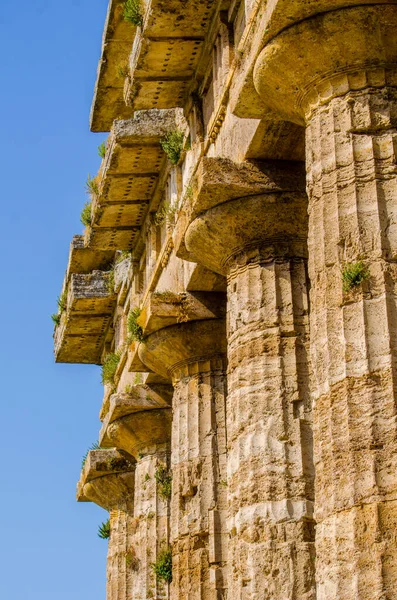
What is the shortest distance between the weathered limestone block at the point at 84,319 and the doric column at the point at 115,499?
267cm

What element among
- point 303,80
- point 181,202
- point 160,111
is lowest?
point 303,80

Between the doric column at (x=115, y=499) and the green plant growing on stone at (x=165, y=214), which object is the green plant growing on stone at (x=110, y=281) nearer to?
the doric column at (x=115, y=499)

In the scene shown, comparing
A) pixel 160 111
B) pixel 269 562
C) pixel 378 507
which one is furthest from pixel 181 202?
pixel 378 507

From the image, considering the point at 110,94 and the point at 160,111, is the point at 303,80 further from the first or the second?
the point at 110,94

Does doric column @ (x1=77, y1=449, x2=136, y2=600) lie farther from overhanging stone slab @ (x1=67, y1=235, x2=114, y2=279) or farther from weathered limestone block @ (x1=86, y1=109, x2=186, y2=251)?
weathered limestone block @ (x1=86, y1=109, x2=186, y2=251)

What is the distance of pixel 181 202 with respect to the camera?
1655cm

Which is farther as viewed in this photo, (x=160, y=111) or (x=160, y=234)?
(x=160, y=234)

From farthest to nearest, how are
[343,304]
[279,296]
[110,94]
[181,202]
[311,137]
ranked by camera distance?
[110,94] → [181,202] → [279,296] → [311,137] → [343,304]

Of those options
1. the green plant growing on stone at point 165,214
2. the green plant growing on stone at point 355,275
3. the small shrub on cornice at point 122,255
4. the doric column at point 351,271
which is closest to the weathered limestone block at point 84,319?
the small shrub on cornice at point 122,255

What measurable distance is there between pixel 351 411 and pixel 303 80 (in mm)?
3016

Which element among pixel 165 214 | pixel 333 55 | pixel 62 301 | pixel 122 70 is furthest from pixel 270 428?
pixel 62 301

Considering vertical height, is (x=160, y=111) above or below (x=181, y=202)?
above

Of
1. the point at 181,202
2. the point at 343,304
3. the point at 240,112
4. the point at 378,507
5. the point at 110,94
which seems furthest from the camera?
the point at 110,94

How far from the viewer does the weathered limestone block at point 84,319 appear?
2423 cm
